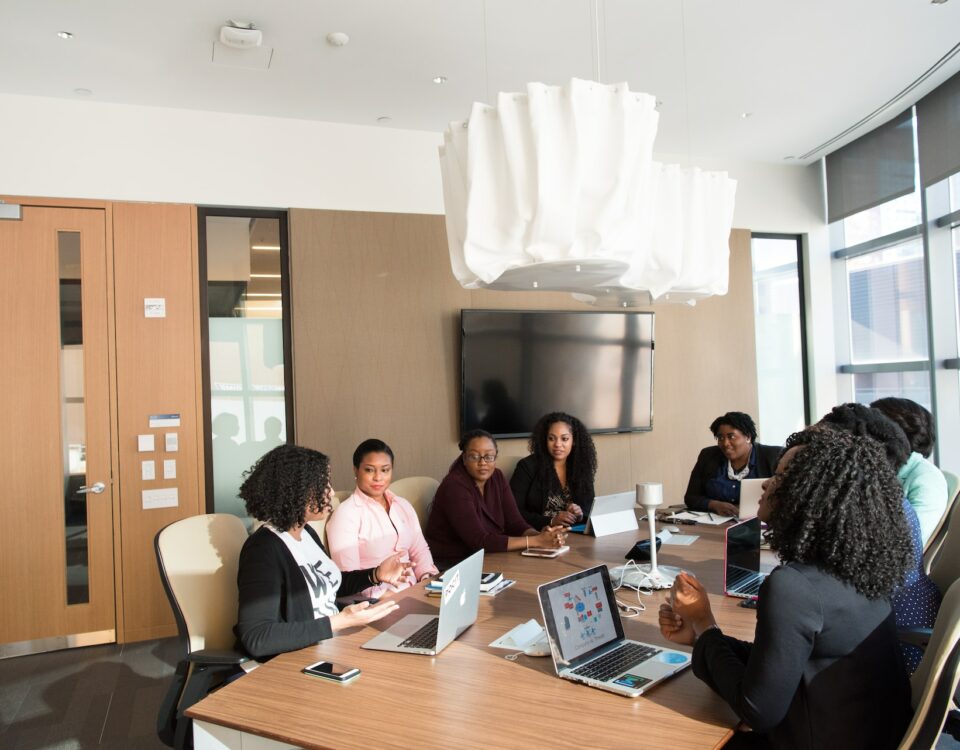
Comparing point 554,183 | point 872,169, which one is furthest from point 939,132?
point 554,183

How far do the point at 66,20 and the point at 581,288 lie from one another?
292cm

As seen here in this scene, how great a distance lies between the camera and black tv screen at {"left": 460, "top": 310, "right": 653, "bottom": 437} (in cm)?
507

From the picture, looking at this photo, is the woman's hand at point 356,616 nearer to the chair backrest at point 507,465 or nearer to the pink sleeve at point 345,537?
the pink sleeve at point 345,537

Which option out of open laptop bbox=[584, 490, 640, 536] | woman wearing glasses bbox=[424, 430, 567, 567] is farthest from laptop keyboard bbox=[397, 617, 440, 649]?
open laptop bbox=[584, 490, 640, 536]

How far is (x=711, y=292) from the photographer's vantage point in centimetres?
243

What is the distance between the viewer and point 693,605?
1.87 metres

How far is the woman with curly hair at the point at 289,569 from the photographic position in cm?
210

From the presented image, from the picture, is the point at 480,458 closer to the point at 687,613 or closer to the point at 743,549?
the point at 743,549

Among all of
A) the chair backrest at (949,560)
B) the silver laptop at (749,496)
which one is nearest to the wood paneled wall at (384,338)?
the silver laptop at (749,496)

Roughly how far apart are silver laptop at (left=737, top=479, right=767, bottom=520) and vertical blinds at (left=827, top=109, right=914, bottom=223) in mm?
3048

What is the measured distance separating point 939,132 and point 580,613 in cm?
464

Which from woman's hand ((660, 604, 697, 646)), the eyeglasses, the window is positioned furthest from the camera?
the window

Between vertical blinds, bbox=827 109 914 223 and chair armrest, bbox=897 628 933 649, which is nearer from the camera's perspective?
chair armrest, bbox=897 628 933 649

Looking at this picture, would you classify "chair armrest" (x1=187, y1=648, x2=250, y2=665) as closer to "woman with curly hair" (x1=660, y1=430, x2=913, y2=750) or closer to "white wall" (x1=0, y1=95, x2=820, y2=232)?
"woman with curly hair" (x1=660, y1=430, x2=913, y2=750)
